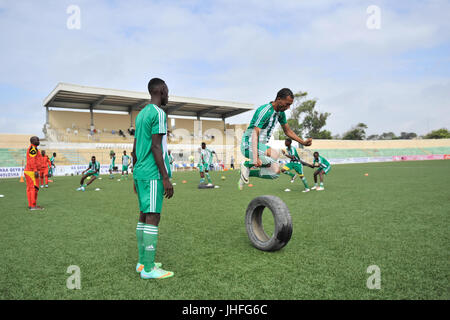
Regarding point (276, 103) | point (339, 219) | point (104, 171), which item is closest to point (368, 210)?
point (339, 219)

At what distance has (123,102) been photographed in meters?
39.7

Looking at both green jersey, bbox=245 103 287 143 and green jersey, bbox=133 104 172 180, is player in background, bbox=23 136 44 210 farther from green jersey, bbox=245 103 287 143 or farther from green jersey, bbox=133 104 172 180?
green jersey, bbox=245 103 287 143

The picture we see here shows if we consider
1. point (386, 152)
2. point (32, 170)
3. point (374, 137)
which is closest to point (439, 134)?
point (374, 137)

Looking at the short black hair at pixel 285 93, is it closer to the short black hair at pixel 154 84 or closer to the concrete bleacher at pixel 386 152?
the short black hair at pixel 154 84

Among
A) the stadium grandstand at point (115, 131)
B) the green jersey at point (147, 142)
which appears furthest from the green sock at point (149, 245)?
the stadium grandstand at point (115, 131)

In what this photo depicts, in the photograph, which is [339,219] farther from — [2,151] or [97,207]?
[2,151]

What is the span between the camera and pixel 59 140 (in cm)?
3428

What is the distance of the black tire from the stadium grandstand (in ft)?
83.6

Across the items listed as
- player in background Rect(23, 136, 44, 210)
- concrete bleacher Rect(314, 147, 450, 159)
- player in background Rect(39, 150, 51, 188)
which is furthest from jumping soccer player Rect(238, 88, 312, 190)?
concrete bleacher Rect(314, 147, 450, 159)

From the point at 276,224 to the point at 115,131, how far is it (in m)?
40.8

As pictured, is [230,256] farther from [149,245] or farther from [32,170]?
[32,170]

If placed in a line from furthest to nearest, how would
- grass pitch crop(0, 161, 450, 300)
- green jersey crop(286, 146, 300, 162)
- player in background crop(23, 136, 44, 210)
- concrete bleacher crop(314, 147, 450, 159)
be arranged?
concrete bleacher crop(314, 147, 450, 159) < green jersey crop(286, 146, 300, 162) < player in background crop(23, 136, 44, 210) < grass pitch crop(0, 161, 450, 300)

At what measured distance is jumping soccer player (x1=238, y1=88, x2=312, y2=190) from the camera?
4.79 meters
